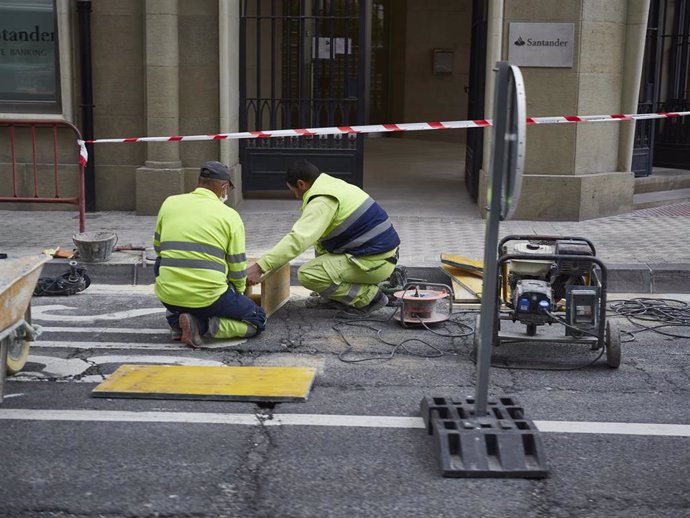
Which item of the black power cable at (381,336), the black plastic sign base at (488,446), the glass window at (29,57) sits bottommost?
the black power cable at (381,336)

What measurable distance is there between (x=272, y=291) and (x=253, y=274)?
562 mm

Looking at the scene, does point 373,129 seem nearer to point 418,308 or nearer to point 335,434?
point 418,308

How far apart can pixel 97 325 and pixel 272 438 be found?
115 inches

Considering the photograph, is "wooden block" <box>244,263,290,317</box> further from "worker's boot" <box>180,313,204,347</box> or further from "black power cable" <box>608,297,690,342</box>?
"black power cable" <box>608,297,690,342</box>

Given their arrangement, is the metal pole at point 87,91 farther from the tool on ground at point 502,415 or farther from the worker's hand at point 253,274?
the tool on ground at point 502,415

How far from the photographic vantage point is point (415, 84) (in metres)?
23.7

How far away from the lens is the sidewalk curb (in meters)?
9.45

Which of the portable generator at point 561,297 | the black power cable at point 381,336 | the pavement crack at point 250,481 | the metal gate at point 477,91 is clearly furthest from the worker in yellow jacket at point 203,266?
the metal gate at point 477,91

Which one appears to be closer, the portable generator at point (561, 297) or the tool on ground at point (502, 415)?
the tool on ground at point (502, 415)

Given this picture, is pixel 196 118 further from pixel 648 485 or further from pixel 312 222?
pixel 648 485

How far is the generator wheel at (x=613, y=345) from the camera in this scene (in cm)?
678

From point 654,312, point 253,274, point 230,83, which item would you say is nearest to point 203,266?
point 253,274

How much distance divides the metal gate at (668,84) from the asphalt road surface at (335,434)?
800 centimetres

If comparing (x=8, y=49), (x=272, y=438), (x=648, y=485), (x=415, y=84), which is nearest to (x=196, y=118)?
(x=8, y=49)
